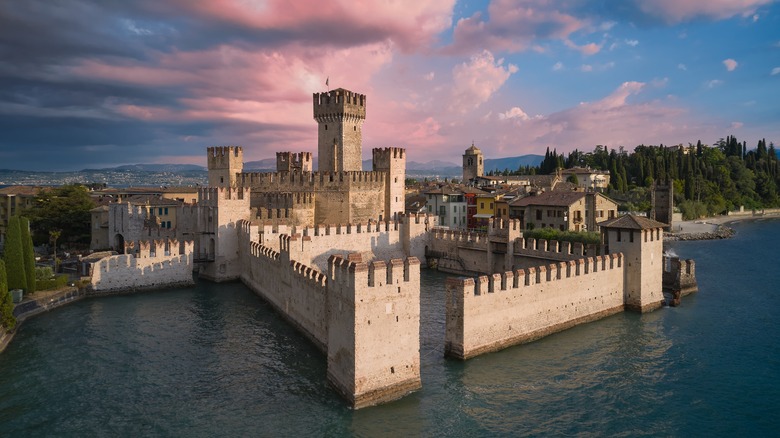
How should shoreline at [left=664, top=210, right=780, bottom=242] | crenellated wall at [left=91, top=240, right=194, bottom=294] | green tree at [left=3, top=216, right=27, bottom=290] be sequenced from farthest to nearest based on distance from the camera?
1. shoreline at [left=664, top=210, right=780, bottom=242]
2. crenellated wall at [left=91, top=240, right=194, bottom=294]
3. green tree at [left=3, top=216, right=27, bottom=290]

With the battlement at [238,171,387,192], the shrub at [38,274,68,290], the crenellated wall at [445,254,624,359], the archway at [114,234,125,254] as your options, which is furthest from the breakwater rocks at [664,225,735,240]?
the shrub at [38,274,68,290]

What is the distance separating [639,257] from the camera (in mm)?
28219

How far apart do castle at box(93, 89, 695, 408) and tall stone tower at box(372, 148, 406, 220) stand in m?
0.11

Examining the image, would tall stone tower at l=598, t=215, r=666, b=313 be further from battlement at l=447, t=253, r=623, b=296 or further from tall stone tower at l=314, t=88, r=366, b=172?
tall stone tower at l=314, t=88, r=366, b=172

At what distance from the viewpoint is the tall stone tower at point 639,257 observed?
28266mm

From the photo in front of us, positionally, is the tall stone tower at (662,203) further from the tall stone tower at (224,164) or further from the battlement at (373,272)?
the battlement at (373,272)

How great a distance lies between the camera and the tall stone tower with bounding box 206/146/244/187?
4625 cm

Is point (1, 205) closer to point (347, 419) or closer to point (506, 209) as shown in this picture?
point (506, 209)

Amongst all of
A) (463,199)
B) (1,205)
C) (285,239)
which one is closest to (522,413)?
(285,239)

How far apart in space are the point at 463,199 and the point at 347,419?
160 feet

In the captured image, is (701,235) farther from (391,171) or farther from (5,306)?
(5,306)

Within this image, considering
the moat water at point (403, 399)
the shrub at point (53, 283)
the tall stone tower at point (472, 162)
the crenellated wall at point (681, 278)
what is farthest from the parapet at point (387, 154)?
the tall stone tower at point (472, 162)

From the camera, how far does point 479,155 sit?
11381 centimetres

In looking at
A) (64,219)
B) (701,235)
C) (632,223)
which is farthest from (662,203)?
(64,219)
